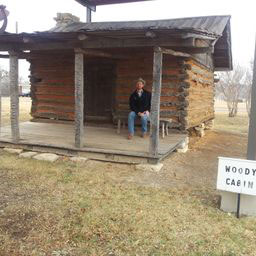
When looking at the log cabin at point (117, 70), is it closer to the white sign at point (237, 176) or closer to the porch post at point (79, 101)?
the porch post at point (79, 101)

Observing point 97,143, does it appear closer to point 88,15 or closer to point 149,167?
point 149,167

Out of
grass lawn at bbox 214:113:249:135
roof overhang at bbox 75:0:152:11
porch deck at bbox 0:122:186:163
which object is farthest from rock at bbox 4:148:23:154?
grass lawn at bbox 214:113:249:135

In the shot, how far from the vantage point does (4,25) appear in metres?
7.99

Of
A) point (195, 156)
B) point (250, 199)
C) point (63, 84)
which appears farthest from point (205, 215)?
point (63, 84)

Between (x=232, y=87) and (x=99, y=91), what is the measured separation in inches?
795

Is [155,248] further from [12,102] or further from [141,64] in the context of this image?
[141,64]

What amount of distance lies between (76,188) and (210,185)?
2.65m

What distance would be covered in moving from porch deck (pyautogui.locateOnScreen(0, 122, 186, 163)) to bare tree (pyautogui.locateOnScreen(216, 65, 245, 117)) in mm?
19814

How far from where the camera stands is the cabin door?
36.9 ft

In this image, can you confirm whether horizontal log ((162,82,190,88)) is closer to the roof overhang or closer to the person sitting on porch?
the person sitting on porch

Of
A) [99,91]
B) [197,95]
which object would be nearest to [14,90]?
[99,91]

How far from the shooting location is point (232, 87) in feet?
94.1

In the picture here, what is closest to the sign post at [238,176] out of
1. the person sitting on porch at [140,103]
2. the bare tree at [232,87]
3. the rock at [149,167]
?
the rock at [149,167]

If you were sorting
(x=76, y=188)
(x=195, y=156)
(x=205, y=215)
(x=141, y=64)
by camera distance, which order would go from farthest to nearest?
1. (x=141, y=64)
2. (x=195, y=156)
3. (x=76, y=188)
4. (x=205, y=215)
